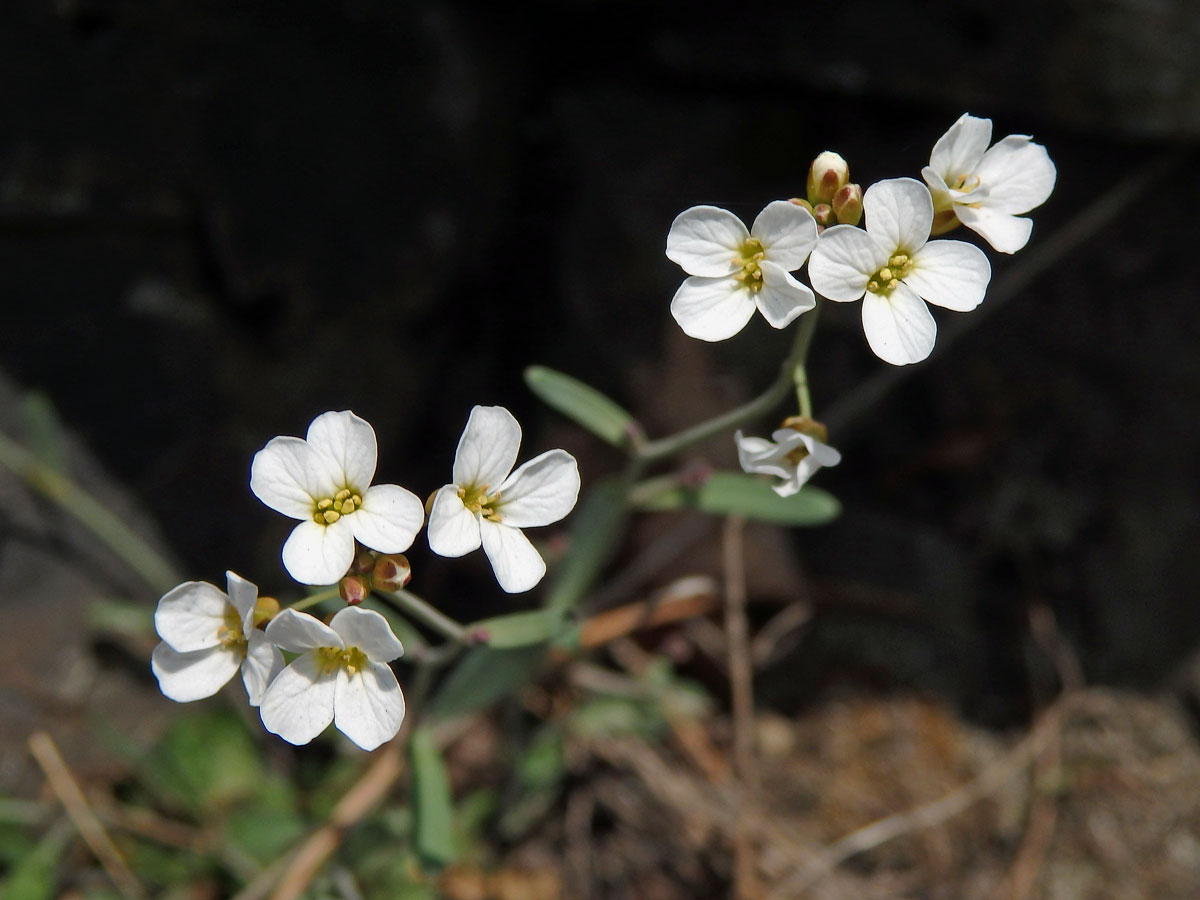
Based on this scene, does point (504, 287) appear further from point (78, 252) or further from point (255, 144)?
point (78, 252)

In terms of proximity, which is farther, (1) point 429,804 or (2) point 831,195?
(1) point 429,804

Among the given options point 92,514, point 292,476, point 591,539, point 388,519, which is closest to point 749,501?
point 591,539

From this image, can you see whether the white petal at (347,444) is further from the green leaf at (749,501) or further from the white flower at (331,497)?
the green leaf at (749,501)

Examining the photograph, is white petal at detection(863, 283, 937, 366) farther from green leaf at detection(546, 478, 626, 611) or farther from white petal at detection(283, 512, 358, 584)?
white petal at detection(283, 512, 358, 584)

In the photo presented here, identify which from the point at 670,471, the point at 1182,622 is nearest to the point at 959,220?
the point at 670,471

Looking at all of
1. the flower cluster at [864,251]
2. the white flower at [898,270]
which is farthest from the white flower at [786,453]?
the white flower at [898,270]

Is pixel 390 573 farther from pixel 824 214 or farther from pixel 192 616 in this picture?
pixel 824 214
